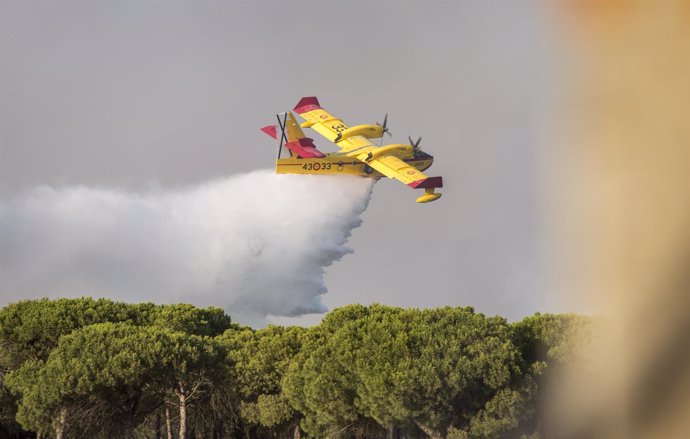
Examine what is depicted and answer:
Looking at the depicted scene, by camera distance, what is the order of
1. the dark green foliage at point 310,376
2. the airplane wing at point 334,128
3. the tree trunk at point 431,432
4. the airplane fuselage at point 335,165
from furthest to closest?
the airplane wing at point 334,128 → the airplane fuselage at point 335,165 → the tree trunk at point 431,432 → the dark green foliage at point 310,376

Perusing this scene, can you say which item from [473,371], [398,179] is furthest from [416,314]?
[398,179]

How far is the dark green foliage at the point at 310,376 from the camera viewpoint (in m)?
80.7

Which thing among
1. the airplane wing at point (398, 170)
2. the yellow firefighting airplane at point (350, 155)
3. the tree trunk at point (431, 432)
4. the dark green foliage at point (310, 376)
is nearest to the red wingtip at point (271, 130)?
the yellow firefighting airplane at point (350, 155)

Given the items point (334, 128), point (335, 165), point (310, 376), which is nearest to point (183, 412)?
point (310, 376)

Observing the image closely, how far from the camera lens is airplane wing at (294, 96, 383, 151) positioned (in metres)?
116

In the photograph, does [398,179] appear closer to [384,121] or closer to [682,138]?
[384,121]

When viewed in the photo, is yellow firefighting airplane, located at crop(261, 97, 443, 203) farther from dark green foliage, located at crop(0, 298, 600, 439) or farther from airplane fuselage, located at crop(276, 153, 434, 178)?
dark green foliage, located at crop(0, 298, 600, 439)

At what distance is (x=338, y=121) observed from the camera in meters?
121

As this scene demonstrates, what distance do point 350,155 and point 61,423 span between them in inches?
1691

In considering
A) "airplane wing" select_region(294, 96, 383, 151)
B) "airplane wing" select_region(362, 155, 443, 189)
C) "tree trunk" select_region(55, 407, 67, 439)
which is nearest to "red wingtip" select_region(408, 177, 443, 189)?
"airplane wing" select_region(362, 155, 443, 189)

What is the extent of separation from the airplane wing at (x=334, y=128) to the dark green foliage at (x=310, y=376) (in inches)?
1059

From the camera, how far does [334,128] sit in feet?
391

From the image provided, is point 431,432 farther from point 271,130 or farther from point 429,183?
point 271,130

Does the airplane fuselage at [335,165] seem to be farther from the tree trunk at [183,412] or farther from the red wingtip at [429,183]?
the tree trunk at [183,412]
